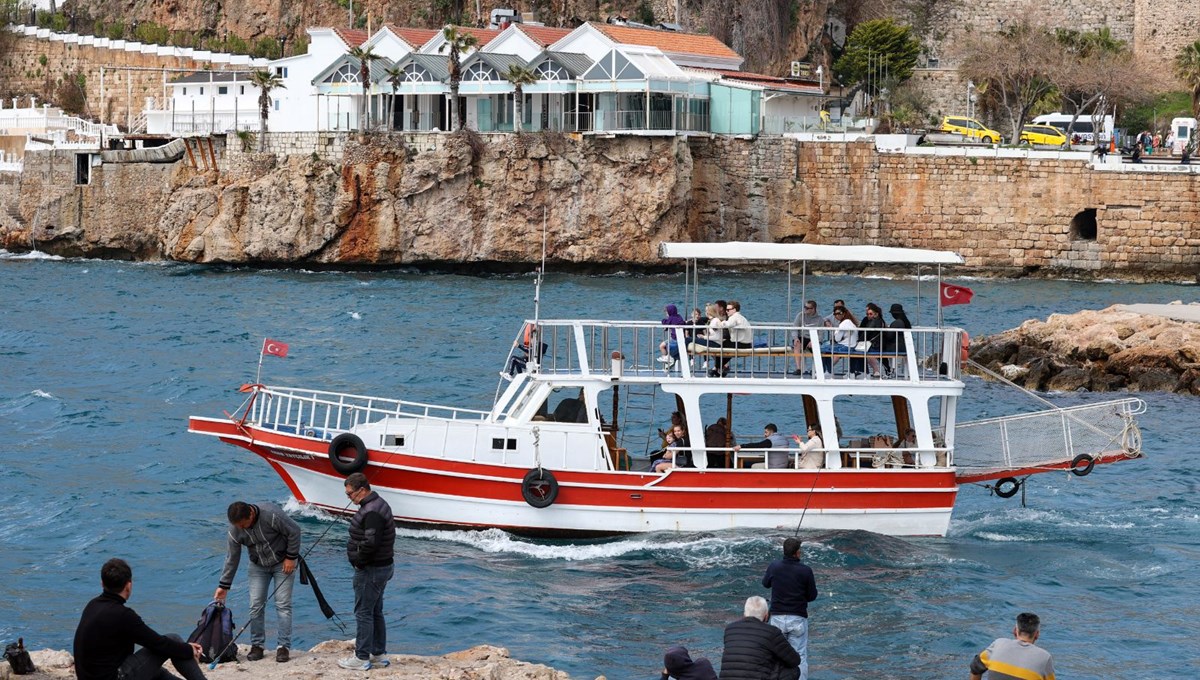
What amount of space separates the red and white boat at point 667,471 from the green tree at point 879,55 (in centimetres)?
5065

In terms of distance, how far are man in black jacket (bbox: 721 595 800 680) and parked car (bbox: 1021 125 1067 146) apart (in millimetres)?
53848

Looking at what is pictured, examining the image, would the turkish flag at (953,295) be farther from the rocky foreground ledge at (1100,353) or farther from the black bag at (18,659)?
the rocky foreground ledge at (1100,353)

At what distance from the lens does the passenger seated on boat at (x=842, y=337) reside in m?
22.7

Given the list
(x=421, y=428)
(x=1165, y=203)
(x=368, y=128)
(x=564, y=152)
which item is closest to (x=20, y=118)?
(x=368, y=128)

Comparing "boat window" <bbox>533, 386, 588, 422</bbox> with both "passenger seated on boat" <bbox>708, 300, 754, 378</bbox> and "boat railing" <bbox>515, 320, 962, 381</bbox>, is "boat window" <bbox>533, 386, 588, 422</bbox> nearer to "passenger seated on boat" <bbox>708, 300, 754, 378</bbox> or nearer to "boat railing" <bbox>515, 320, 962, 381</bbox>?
"boat railing" <bbox>515, 320, 962, 381</bbox>

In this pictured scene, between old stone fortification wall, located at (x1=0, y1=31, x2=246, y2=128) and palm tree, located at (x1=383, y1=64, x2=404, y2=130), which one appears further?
old stone fortification wall, located at (x1=0, y1=31, x2=246, y2=128)

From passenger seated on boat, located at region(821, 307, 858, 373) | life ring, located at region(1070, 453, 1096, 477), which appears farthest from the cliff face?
life ring, located at region(1070, 453, 1096, 477)

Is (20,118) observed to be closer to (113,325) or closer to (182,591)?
(113,325)

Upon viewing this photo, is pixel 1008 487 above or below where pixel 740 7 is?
below

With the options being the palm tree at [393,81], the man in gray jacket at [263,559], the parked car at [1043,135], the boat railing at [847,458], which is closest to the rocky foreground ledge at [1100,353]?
the boat railing at [847,458]

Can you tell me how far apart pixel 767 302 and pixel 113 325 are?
18.8 metres

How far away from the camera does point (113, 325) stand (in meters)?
45.9

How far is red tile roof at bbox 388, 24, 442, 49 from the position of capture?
61812mm

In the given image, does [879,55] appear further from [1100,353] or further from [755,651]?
[755,651]
